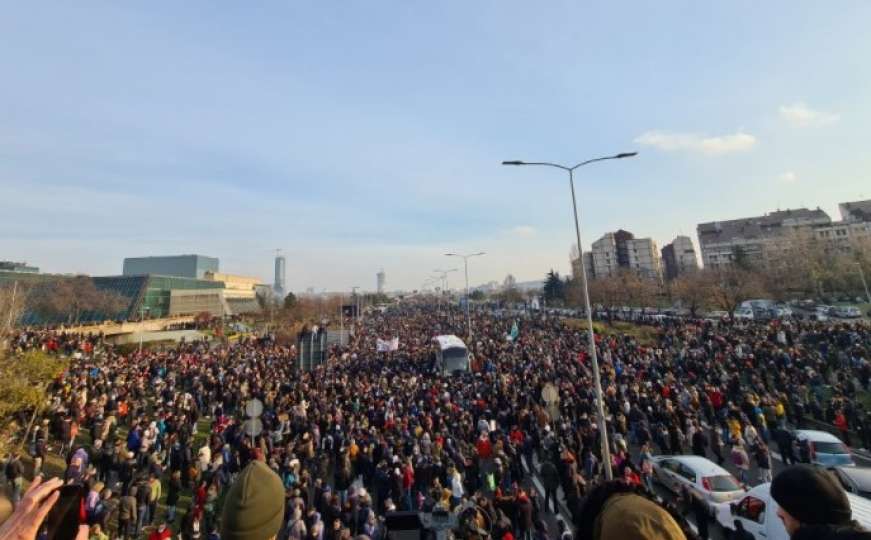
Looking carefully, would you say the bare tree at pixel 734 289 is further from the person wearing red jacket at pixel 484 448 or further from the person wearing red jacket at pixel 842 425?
the person wearing red jacket at pixel 484 448

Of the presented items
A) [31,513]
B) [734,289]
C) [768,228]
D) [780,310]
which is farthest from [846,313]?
[768,228]

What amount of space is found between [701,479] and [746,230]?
118993mm

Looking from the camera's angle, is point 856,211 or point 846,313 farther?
point 856,211

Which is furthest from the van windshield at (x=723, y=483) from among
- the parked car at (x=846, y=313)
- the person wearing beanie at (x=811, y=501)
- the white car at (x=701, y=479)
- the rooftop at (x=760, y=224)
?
the rooftop at (x=760, y=224)

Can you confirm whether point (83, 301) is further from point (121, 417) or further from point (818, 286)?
point (818, 286)

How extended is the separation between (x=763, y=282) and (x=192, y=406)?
5880 cm

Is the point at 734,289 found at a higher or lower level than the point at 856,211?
lower

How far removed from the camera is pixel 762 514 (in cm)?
873

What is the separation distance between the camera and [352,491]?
10945mm

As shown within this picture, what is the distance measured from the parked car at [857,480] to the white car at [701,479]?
268 cm

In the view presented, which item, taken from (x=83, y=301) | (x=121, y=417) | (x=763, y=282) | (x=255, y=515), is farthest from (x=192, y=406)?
(x=763, y=282)

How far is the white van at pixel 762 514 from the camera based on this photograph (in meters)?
7.97

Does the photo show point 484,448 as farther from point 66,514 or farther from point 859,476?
point 66,514

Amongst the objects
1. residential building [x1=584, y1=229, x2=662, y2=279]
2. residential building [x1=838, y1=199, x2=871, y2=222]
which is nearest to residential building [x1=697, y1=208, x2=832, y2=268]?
residential building [x1=838, y1=199, x2=871, y2=222]
